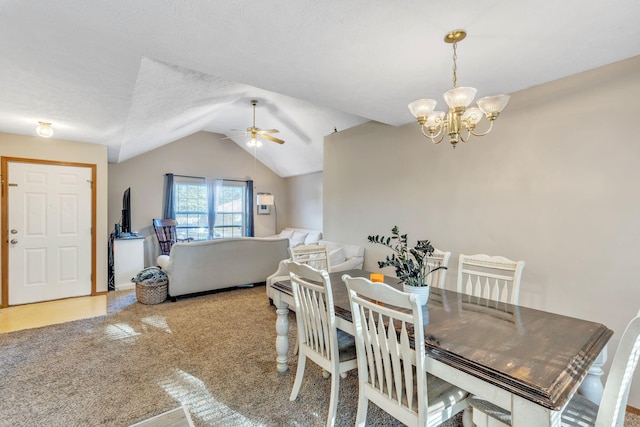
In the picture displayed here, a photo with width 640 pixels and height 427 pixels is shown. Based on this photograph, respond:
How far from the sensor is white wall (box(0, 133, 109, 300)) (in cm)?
403

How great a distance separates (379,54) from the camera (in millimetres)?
2014

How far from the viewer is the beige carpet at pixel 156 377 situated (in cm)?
193

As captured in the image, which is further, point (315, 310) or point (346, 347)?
point (346, 347)

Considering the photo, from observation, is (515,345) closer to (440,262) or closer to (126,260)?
(440,262)

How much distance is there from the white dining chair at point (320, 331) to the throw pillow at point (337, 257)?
6.59 feet

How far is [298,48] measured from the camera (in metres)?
1.94

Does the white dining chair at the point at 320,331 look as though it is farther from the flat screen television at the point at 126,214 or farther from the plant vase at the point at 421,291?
the flat screen television at the point at 126,214

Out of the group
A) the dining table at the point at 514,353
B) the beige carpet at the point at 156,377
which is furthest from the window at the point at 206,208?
the dining table at the point at 514,353

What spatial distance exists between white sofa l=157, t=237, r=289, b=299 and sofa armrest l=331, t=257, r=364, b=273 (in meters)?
1.57

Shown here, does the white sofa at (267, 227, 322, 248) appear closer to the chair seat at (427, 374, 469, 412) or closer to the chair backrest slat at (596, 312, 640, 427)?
the chair seat at (427, 374, 469, 412)

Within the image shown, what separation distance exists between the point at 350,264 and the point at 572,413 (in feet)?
9.24

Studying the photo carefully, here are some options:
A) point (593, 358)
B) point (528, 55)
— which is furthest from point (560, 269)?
point (528, 55)

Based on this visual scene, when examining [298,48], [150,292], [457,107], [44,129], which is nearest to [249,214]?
[150,292]

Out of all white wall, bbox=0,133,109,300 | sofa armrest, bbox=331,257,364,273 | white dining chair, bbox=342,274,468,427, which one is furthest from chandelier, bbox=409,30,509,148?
white wall, bbox=0,133,109,300
